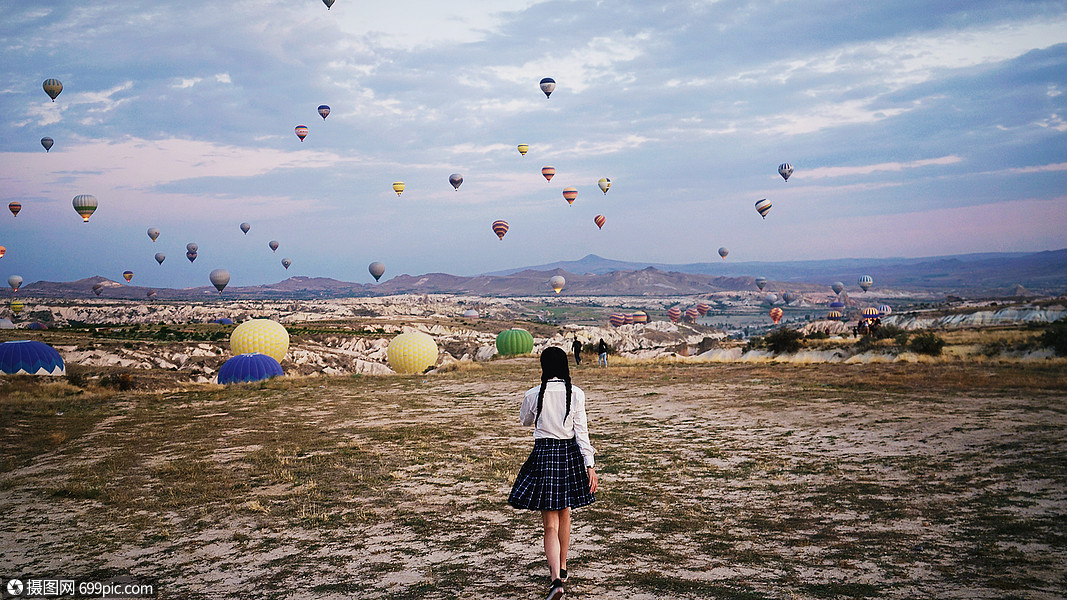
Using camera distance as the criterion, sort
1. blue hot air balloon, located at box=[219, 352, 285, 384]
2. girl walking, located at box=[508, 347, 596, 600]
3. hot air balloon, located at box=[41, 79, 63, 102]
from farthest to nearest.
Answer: hot air balloon, located at box=[41, 79, 63, 102] < blue hot air balloon, located at box=[219, 352, 285, 384] < girl walking, located at box=[508, 347, 596, 600]

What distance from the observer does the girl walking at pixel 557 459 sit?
6562mm

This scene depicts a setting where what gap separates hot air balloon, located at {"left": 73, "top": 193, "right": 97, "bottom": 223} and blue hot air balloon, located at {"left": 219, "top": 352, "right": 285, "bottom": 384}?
180 ft

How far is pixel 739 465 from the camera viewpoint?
12172mm

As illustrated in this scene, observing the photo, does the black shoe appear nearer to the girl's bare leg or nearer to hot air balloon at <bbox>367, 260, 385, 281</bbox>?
the girl's bare leg

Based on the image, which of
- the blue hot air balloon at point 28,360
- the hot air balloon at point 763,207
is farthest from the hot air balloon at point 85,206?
the hot air balloon at point 763,207

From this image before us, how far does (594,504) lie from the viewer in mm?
9703

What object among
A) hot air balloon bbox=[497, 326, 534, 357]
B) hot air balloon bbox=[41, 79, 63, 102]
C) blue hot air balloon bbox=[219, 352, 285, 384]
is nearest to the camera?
blue hot air balloon bbox=[219, 352, 285, 384]

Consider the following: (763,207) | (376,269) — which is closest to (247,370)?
(763,207)

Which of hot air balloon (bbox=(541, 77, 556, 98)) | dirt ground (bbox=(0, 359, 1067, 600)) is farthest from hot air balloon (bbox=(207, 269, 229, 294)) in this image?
dirt ground (bbox=(0, 359, 1067, 600))

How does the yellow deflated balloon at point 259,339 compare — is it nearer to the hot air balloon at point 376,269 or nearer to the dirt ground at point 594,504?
the dirt ground at point 594,504

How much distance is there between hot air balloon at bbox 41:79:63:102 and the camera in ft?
238

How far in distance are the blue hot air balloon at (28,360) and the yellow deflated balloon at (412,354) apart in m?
19.0

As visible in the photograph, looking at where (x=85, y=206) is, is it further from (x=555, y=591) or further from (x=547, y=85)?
(x=555, y=591)

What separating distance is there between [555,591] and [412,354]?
33595mm
